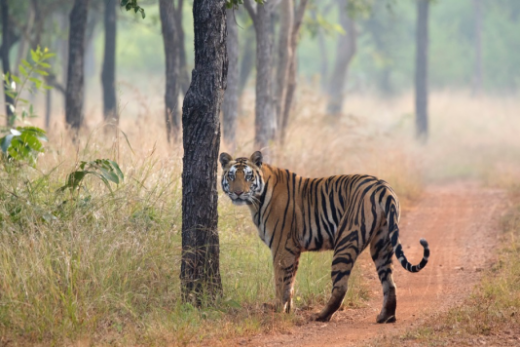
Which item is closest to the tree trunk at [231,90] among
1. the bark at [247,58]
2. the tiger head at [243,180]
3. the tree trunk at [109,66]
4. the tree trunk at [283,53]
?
the tree trunk at [283,53]

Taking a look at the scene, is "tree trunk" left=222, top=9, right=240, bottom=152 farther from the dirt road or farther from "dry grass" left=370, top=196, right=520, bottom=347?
"dry grass" left=370, top=196, right=520, bottom=347

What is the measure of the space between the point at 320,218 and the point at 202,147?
1.20 metres

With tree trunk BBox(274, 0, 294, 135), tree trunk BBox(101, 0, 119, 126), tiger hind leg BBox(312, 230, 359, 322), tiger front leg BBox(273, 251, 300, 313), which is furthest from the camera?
tree trunk BBox(101, 0, 119, 126)

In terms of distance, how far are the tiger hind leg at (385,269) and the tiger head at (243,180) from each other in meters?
1.09

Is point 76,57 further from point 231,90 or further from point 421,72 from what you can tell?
point 421,72

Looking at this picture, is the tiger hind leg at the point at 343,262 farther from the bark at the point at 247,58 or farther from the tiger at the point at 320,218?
the bark at the point at 247,58

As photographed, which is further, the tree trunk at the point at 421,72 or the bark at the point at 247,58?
the tree trunk at the point at 421,72

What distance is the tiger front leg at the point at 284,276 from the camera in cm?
627

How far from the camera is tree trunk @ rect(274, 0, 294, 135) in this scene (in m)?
12.9

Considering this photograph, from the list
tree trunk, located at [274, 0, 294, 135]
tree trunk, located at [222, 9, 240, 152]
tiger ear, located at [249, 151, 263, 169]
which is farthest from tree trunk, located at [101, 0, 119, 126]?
tiger ear, located at [249, 151, 263, 169]

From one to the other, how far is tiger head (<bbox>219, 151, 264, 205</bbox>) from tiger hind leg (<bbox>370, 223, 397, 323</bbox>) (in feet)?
3.59

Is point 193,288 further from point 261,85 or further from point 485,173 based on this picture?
point 485,173

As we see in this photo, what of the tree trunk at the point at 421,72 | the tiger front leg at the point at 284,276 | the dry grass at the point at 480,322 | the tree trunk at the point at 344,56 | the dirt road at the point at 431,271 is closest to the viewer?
the dry grass at the point at 480,322

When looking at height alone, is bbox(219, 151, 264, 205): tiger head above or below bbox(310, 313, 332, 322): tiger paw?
above
